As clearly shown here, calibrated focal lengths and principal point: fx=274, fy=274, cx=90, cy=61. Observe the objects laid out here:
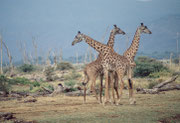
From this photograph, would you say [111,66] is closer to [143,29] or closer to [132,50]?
[132,50]

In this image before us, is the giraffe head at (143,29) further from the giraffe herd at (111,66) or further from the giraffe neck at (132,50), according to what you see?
the giraffe herd at (111,66)

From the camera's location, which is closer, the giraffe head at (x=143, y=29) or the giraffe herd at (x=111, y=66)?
the giraffe herd at (x=111, y=66)

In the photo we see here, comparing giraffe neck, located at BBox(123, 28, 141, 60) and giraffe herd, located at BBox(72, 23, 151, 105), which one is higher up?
giraffe neck, located at BBox(123, 28, 141, 60)

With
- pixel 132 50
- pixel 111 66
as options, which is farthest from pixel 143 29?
pixel 111 66

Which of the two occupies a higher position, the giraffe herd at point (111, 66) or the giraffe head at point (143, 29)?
the giraffe head at point (143, 29)

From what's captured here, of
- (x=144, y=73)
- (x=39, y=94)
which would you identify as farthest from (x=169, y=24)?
(x=39, y=94)

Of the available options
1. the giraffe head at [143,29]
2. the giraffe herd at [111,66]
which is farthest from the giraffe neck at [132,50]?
the giraffe head at [143,29]

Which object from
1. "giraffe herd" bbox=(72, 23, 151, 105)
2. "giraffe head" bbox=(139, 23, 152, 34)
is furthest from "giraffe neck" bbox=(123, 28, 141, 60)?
"giraffe head" bbox=(139, 23, 152, 34)

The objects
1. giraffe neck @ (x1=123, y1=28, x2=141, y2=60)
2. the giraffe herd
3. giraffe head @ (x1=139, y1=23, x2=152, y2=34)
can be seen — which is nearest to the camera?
the giraffe herd

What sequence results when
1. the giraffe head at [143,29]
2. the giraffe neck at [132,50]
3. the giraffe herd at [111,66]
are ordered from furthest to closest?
1. the giraffe head at [143,29]
2. the giraffe neck at [132,50]
3. the giraffe herd at [111,66]

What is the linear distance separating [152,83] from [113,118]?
32.6 feet

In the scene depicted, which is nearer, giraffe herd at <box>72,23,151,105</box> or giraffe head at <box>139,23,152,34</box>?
giraffe herd at <box>72,23,151,105</box>

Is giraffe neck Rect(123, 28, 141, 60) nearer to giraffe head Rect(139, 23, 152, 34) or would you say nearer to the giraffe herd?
the giraffe herd

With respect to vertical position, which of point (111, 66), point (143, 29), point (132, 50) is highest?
point (143, 29)
